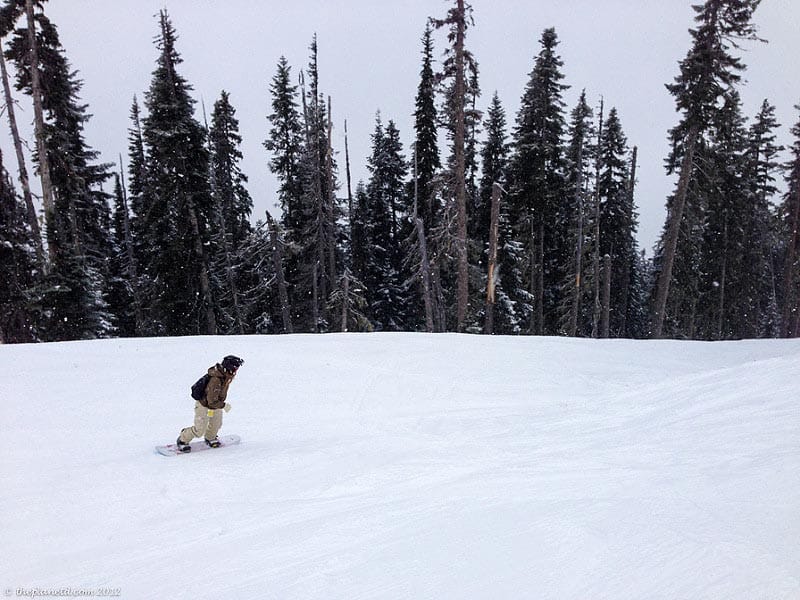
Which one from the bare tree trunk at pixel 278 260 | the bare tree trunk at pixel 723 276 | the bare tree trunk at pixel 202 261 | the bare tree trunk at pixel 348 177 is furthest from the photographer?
the bare tree trunk at pixel 348 177

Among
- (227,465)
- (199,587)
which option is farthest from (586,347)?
(199,587)

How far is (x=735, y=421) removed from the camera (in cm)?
575

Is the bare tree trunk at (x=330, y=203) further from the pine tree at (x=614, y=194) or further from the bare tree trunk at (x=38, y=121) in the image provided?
the pine tree at (x=614, y=194)

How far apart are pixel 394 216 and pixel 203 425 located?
29.2 m

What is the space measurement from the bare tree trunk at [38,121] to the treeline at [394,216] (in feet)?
0.28

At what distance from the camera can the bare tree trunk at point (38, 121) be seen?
19047mm

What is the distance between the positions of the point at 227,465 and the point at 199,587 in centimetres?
298

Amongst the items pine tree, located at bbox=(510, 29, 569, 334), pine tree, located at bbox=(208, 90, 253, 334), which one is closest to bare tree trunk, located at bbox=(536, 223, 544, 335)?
pine tree, located at bbox=(510, 29, 569, 334)

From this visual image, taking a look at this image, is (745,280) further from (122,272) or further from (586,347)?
(122,272)

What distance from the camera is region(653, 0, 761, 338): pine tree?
18.9 meters

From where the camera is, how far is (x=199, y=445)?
7.00 metres

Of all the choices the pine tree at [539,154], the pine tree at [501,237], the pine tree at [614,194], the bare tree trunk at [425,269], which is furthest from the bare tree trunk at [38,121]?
the pine tree at [614,194]

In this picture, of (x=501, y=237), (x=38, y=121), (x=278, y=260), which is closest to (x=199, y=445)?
(x=278, y=260)

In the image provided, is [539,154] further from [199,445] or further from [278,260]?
[199,445]
